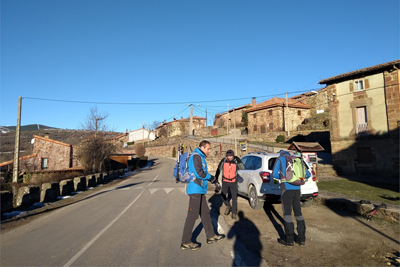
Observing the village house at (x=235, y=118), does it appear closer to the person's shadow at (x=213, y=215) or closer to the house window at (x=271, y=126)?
the house window at (x=271, y=126)

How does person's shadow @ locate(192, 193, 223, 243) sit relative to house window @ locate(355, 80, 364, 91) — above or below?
below

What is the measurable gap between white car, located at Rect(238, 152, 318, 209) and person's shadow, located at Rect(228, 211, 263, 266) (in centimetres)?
96

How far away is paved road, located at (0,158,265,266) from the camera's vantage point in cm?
429

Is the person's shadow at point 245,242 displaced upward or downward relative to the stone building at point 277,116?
downward

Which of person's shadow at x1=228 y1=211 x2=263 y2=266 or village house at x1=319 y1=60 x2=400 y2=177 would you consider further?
village house at x1=319 y1=60 x2=400 y2=177

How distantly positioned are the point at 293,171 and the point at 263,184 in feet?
8.58

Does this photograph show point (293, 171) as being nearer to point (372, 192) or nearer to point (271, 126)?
point (372, 192)

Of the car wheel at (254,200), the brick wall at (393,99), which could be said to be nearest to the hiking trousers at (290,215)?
the car wheel at (254,200)

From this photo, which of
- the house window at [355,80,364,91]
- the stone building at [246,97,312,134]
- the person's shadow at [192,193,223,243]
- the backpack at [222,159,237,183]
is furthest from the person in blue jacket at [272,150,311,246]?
the stone building at [246,97,312,134]

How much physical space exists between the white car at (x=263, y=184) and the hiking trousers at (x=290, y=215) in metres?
1.75

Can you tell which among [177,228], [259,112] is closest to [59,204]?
[177,228]

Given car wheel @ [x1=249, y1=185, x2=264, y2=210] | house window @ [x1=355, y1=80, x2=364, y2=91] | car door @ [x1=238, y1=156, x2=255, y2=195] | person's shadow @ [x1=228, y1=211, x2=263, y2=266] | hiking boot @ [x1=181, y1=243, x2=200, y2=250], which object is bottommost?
person's shadow @ [x1=228, y1=211, x2=263, y2=266]

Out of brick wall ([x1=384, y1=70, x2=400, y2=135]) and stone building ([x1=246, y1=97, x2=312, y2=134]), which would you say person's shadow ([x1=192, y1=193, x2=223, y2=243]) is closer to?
brick wall ([x1=384, y1=70, x2=400, y2=135])

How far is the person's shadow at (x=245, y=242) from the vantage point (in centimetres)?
425
